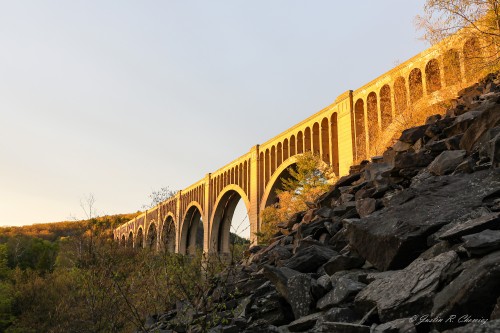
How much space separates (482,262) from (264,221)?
23795 millimetres

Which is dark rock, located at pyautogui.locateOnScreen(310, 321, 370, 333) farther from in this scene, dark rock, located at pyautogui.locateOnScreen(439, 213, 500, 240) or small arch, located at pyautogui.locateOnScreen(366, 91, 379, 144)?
small arch, located at pyautogui.locateOnScreen(366, 91, 379, 144)

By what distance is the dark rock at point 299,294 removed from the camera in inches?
225

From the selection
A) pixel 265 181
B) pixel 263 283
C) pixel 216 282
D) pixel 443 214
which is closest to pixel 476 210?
pixel 443 214

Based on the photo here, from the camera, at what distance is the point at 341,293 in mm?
5211

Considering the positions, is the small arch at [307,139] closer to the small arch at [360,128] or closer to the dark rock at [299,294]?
the small arch at [360,128]

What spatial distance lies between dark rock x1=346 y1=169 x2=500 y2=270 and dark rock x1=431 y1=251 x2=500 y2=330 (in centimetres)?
165

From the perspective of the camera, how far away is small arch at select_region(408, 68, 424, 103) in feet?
62.2

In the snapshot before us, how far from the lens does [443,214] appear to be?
5504 mm

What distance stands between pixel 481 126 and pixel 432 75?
12523 mm

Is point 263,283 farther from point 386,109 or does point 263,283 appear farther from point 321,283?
point 386,109

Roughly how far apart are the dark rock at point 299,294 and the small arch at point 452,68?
11.4m

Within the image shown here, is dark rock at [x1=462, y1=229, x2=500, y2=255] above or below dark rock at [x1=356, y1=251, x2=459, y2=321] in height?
above

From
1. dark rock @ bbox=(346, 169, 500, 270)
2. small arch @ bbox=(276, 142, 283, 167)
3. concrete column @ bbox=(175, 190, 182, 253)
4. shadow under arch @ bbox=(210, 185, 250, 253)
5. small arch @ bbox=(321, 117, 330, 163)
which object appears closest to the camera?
dark rock @ bbox=(346, 169, 500, 270)

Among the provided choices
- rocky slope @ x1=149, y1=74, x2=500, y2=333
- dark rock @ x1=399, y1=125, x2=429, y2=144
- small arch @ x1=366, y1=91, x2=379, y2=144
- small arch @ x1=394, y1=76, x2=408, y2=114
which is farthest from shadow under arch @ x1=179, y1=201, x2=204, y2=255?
rocky slope @ x1=149, y1=74, x2=500, y2=333
